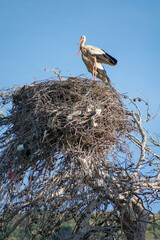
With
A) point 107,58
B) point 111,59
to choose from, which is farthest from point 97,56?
point 111,59

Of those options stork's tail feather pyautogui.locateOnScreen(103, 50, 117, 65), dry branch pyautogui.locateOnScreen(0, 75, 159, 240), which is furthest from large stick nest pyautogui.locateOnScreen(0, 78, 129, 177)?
stork's tail feather pyautogui.locateOnScreen(103, 50, 117, 65)

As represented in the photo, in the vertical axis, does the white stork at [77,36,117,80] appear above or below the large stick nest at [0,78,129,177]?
above

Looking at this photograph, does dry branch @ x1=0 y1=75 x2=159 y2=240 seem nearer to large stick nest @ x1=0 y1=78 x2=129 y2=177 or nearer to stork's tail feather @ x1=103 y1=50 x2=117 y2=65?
large stick nest @ x1=0 y1=78 x2=129 y2=177

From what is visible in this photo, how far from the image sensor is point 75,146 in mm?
5598

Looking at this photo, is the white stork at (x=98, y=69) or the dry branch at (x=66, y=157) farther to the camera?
the white stork at (x=98, y=69)

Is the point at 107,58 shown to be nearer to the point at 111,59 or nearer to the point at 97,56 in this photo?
the point at 111,59

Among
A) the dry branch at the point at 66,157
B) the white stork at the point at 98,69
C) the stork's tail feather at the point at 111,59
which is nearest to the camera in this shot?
the dry branch at the point at 66,157

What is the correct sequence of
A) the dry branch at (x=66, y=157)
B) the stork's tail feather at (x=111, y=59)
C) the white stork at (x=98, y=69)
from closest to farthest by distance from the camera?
the dry branch at (x=66, y=157), the stork's tail feather at (x=111, y=59), the white stork at (x=98, y=69)

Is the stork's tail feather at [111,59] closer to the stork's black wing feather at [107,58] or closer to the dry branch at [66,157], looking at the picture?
the stork's black wing feather at [107,58]

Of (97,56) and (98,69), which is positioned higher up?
(97,56)

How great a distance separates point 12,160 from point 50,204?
3.58 ft

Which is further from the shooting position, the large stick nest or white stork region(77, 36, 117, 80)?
white stork region(77, 36, 117, 80)

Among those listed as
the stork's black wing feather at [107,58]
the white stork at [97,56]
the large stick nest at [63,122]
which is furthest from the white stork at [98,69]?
the large stick nest at [63,122]

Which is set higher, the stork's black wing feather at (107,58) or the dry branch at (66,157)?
the stork's black wing feather at (107,58)
